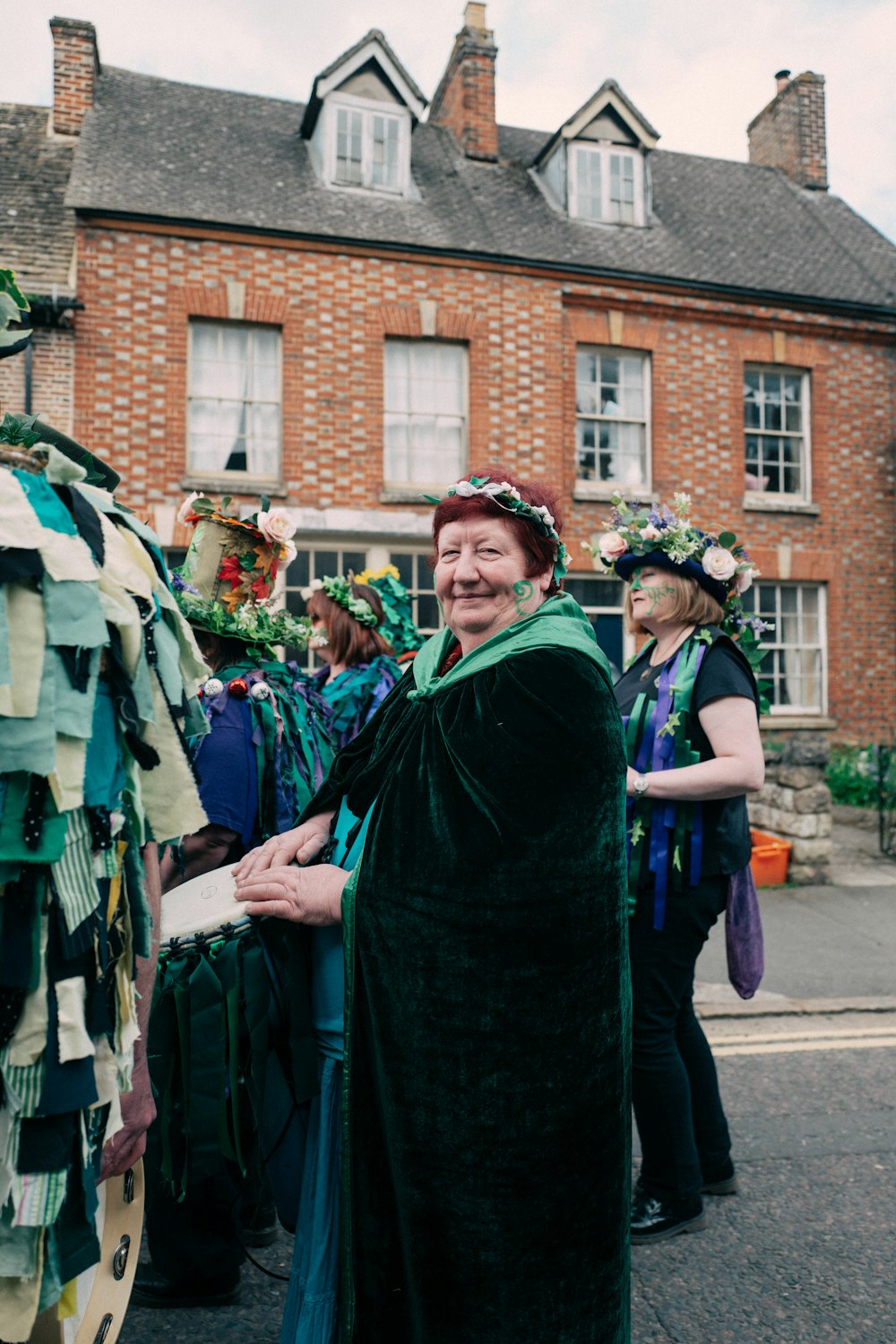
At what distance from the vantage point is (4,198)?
11820 mm

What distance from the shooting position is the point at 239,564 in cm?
331

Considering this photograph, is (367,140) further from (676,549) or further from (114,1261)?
(114,1261)

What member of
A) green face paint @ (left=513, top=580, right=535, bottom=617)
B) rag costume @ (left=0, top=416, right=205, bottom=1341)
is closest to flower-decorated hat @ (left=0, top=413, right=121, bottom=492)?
rag costume @ (left=0, top=416, right=205, bottom=1341)

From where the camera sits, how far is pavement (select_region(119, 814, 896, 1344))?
2623 millimetres

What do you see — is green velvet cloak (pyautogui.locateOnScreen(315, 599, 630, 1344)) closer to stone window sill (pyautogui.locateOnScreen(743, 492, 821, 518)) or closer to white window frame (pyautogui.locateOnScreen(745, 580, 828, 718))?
stone window sill (pyautogui.locateOnScreen(743, 492, 821, 518))

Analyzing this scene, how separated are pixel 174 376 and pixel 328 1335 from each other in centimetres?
1064

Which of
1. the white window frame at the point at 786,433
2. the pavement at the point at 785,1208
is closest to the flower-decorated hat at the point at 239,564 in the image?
the pavement at the point at 785,1208

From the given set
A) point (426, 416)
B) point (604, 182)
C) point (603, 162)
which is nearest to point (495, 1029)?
point (426, 416)

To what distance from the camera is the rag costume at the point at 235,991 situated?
7.47 feet

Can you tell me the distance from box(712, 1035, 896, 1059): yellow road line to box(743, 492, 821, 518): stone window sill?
9609mm

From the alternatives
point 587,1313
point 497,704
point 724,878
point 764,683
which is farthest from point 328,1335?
point 764,683

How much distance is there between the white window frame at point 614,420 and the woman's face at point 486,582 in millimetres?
10841

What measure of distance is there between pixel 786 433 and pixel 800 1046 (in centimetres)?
1082

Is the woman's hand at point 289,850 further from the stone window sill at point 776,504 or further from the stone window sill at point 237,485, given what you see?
the stone window sill at point 776,504
